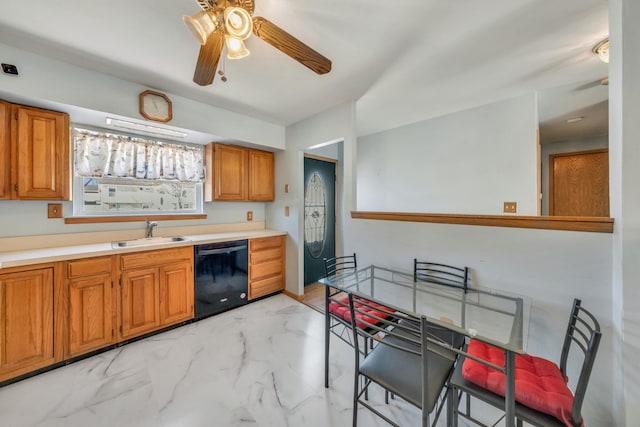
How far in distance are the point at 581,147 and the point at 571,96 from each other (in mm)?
1932

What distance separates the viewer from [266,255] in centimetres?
320

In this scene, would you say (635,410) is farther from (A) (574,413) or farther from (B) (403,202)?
(B) (403,202)

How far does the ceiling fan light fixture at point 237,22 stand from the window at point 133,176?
2.03 meters

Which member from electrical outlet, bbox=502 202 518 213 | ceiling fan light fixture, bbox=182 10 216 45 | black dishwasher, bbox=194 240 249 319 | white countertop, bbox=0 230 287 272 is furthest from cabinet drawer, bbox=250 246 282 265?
electrical outlet, bbox=502 202 518 213

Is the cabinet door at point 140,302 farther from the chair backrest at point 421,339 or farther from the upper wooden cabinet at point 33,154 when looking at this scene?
the chair backrest at point 421,339

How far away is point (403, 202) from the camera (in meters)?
3.41

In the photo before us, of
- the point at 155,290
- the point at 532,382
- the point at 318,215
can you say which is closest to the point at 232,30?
the point at 532,382

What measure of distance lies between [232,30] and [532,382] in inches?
86.2

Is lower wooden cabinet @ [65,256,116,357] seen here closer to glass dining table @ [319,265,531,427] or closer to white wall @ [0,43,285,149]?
white wall @ [0,43,285,149]

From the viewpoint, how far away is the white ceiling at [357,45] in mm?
1387

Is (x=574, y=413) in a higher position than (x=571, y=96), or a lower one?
lower

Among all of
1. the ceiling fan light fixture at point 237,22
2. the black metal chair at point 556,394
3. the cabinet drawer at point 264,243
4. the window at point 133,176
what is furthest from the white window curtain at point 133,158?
the black metal chair at point 556,394

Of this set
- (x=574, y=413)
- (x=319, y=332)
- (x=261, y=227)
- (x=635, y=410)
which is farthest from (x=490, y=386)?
(x=261, y=227)

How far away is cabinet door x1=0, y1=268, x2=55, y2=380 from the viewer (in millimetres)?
1637
